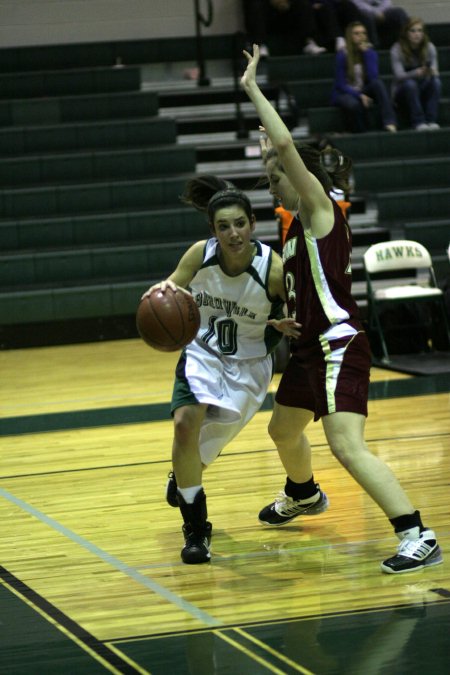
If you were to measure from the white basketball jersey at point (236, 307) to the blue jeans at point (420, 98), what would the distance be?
7854 millimetres

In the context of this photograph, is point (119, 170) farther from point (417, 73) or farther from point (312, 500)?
point (312, 500)

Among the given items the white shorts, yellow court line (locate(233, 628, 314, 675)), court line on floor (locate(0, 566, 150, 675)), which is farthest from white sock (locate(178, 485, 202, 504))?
yellow court line (locate(233, 628, 314, 675))

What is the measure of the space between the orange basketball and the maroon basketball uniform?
0.35 meters

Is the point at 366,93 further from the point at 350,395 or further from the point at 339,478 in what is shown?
the point at 350,395

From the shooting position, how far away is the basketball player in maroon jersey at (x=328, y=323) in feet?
12.9

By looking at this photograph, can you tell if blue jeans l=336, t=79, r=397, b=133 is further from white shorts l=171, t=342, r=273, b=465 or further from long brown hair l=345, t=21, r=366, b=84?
white shorts l=171, t=342, r=273, b=465

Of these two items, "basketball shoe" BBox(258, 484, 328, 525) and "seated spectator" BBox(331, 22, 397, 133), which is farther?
"seated spectator" BBox(331, 22, 397, 133)

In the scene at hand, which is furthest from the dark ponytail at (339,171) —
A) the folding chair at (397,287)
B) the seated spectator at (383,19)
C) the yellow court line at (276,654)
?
the seated spectator at (383,19)

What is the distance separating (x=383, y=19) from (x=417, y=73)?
1.68 metres

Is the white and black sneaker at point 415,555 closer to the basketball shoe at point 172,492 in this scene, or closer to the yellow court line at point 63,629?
the basketball shoe at point 172,492

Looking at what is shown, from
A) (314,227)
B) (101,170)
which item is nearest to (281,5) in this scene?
(101,170)

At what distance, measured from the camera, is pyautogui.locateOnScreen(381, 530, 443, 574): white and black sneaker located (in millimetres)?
3934

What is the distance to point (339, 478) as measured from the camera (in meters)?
5.44

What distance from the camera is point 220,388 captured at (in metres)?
4.38
